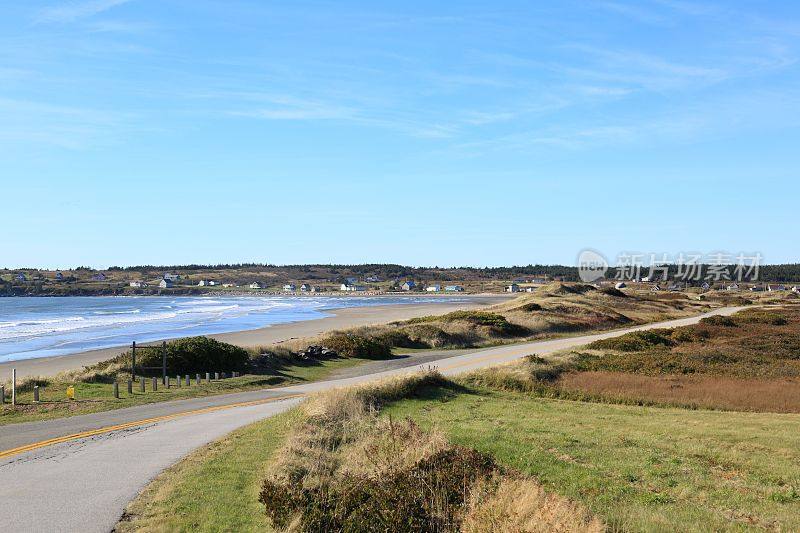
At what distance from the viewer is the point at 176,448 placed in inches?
648

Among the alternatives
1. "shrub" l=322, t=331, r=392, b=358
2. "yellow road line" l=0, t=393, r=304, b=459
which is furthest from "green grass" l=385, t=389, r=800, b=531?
"shrub" l=322, t=331, r=392, b=358

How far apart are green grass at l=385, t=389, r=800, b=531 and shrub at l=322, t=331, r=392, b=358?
20192 mm

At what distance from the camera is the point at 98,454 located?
1564 cm

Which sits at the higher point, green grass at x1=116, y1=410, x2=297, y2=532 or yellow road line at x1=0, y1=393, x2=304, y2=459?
green grass at x1=116, y1=410, x2=297, y2=532

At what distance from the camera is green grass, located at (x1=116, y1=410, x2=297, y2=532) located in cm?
1077

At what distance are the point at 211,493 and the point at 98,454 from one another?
15.3 feet

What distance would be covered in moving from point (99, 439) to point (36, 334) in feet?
206

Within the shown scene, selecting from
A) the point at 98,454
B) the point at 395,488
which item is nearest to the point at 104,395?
the point at 98,454

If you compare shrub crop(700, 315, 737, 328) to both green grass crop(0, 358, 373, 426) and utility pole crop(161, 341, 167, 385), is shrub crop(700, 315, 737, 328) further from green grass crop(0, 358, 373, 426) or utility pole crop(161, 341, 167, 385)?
utility pole crop(161, 341, 167, 385)

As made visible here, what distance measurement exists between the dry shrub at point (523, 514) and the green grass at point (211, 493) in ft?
10.0

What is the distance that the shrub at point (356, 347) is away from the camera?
44.3 m

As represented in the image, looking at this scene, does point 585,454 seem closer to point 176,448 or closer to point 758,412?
point 176,448

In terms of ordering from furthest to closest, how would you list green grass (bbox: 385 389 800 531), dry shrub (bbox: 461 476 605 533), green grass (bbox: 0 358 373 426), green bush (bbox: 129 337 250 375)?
green bush (bbox: 129 337 250 375) < green grass (bbox: 0 358 373 426) < green grass (bbox: 385 389 800 531) < dry shrub (bbox: 461 476 605 533)

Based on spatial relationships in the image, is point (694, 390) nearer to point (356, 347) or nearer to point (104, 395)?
point (356, 347)
